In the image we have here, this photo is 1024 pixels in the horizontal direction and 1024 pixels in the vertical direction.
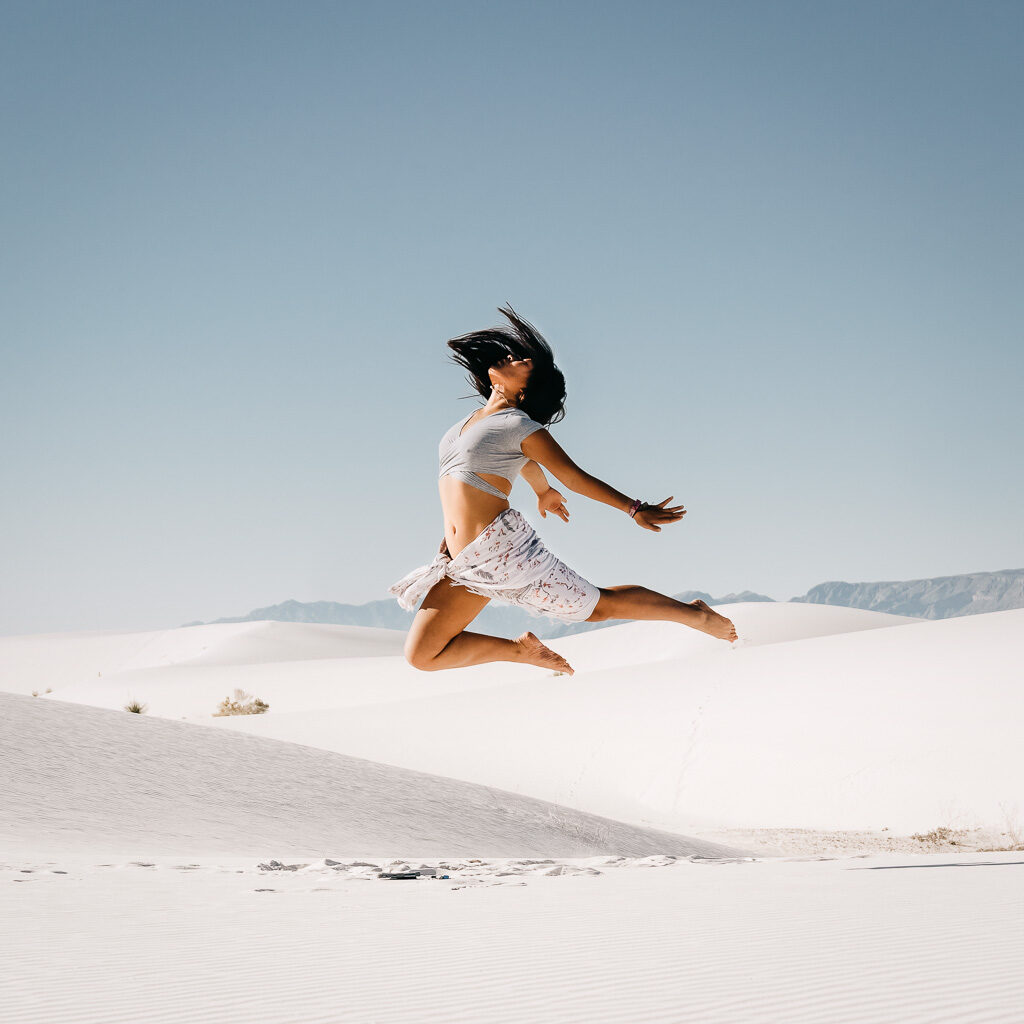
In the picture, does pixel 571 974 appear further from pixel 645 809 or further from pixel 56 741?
pixel 645 809

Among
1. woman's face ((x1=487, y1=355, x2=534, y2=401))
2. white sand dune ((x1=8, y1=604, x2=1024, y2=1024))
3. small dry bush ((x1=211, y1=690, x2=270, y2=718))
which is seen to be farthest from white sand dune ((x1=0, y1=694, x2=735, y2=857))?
small dry bush ((x1=211, y1=690, x2=270, y2=718))

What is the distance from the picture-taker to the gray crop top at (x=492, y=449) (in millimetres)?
4656

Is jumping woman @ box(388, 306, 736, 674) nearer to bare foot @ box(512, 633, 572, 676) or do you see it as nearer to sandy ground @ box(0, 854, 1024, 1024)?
bare foot @ box(512, 633, 572, 676)

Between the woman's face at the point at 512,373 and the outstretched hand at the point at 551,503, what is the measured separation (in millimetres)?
481

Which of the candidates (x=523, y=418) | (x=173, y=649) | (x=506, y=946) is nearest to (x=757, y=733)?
(x=506, y=946)

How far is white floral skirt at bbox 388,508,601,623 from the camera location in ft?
15.6

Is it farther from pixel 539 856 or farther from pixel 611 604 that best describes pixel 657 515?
pixel 539 856

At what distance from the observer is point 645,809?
19.7 meters

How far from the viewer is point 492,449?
4.72 m

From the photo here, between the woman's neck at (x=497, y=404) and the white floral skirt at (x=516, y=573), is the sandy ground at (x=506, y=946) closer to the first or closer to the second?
the white floral skirt at (x=516, y=573)

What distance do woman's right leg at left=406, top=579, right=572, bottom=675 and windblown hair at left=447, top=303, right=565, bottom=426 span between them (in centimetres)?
90

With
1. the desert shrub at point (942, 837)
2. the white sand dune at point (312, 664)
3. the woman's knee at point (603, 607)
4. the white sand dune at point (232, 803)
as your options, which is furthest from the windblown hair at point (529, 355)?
the white sand dune at point (312, 664)

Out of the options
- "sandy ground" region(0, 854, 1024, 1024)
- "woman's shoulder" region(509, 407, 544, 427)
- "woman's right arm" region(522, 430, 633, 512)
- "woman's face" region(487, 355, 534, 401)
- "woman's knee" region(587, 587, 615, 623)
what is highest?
"woman's face" region(487, 355, 534, 401)

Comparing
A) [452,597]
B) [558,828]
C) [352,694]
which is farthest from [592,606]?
Result: [352,694]
